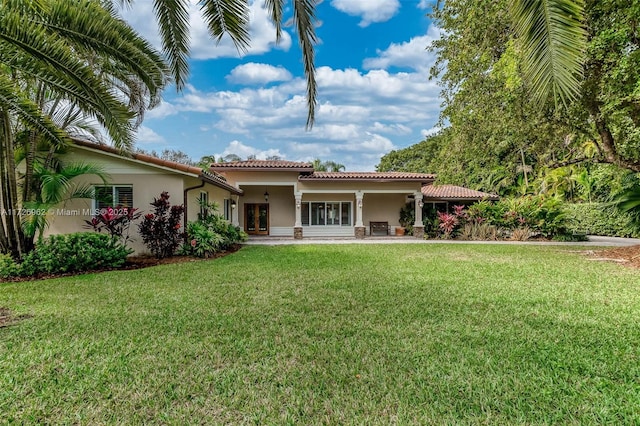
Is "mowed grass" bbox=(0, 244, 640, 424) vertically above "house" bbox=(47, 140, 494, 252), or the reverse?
"house" bbox=(47, 140, 494, 252)

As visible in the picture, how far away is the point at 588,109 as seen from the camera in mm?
10219

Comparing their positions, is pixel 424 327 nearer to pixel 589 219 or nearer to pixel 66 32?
pixel 66 32

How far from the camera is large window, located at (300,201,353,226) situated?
22.9 m

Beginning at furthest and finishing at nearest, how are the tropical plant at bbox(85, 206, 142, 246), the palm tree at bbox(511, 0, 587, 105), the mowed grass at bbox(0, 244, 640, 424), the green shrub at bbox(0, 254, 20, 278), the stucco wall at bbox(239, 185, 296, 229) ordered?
the stucco wall at bbox(239, 185, 296, 229)
the tropical plant at bbox(85, 206, 142, 246)
the green shrub at bbox(0, 254, 20, 278)
the mowed grass at bbox(0, 244, 640, 424)
the palm tree at bbox(511, 0, 587, 105)

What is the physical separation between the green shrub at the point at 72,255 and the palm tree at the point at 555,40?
35.5 ft

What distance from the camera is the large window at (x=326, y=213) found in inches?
902

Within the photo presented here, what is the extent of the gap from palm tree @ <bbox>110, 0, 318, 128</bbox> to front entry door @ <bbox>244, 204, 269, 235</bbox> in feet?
56.2

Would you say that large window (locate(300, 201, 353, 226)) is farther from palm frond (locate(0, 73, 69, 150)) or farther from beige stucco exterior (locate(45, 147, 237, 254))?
palm frond (locate(0, 73, 69, 150))

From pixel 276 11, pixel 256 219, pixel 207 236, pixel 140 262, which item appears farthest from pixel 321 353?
pixel 256 219

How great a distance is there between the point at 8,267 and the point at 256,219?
14788mm

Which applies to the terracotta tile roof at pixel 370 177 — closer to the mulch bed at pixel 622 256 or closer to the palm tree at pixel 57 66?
the mulch bed at pixel 622 256

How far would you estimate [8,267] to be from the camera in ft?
27.4

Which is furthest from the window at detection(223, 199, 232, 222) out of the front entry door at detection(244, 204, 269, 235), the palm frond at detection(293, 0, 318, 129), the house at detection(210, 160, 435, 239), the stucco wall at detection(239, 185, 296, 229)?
the palm frond at detection(293, 0, 318, 129)

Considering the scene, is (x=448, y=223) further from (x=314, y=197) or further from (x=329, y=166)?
(x=329, y=166)
